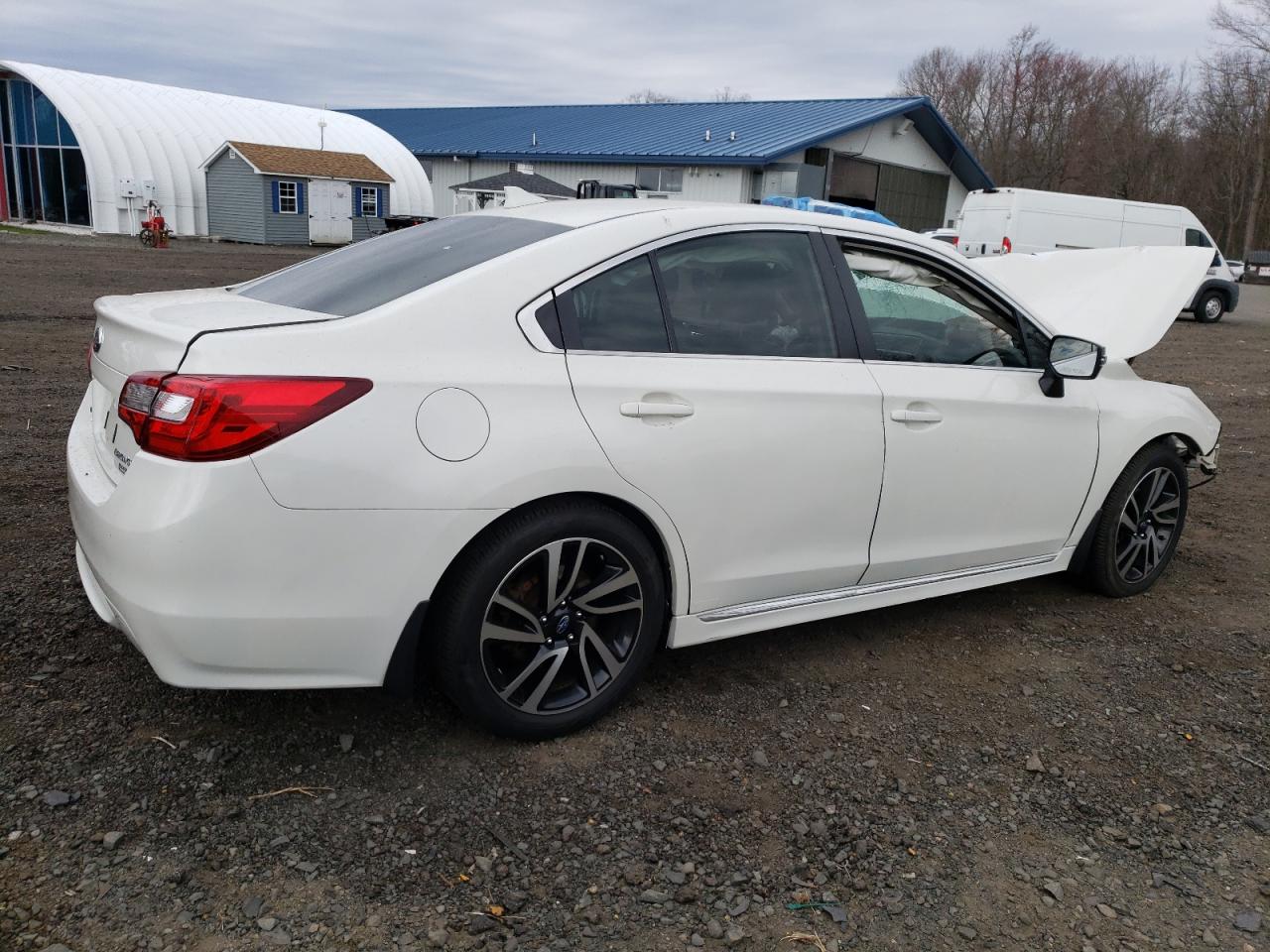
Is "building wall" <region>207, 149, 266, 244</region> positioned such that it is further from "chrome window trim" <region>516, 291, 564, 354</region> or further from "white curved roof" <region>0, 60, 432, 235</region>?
"chrome window trim" <region>516, 291, 564, 354</region>

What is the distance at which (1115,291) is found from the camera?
5383mm

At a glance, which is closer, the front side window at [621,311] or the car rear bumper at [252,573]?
the car rear bumper at [252,573]

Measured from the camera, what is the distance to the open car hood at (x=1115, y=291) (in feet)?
16.3

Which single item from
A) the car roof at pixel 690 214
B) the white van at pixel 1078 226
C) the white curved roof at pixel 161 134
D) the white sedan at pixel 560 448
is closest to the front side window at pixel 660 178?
the white curved roof at pixel 161 134

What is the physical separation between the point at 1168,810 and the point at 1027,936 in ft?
2.78

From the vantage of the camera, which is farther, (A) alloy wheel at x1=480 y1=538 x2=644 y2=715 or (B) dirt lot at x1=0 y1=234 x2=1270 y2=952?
(A) alloy wheel at x1=480 y1=538 x2=644 y2=715

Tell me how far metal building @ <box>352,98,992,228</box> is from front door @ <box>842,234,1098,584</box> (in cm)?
2858

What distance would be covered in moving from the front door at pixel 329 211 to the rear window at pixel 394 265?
34502mm

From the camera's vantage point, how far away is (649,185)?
37344 mm

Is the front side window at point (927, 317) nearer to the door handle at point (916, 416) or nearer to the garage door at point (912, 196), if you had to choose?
the door handle at point (916, 416)

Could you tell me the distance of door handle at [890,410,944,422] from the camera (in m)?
3.57

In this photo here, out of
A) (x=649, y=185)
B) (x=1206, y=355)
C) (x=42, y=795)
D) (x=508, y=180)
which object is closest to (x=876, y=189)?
(x=649, y=185)

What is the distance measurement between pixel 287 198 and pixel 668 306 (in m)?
35.0

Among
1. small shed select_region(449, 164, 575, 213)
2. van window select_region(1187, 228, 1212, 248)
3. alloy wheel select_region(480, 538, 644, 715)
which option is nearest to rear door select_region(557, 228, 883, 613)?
alloy wheel select_region(480, 538, 644, 715)
